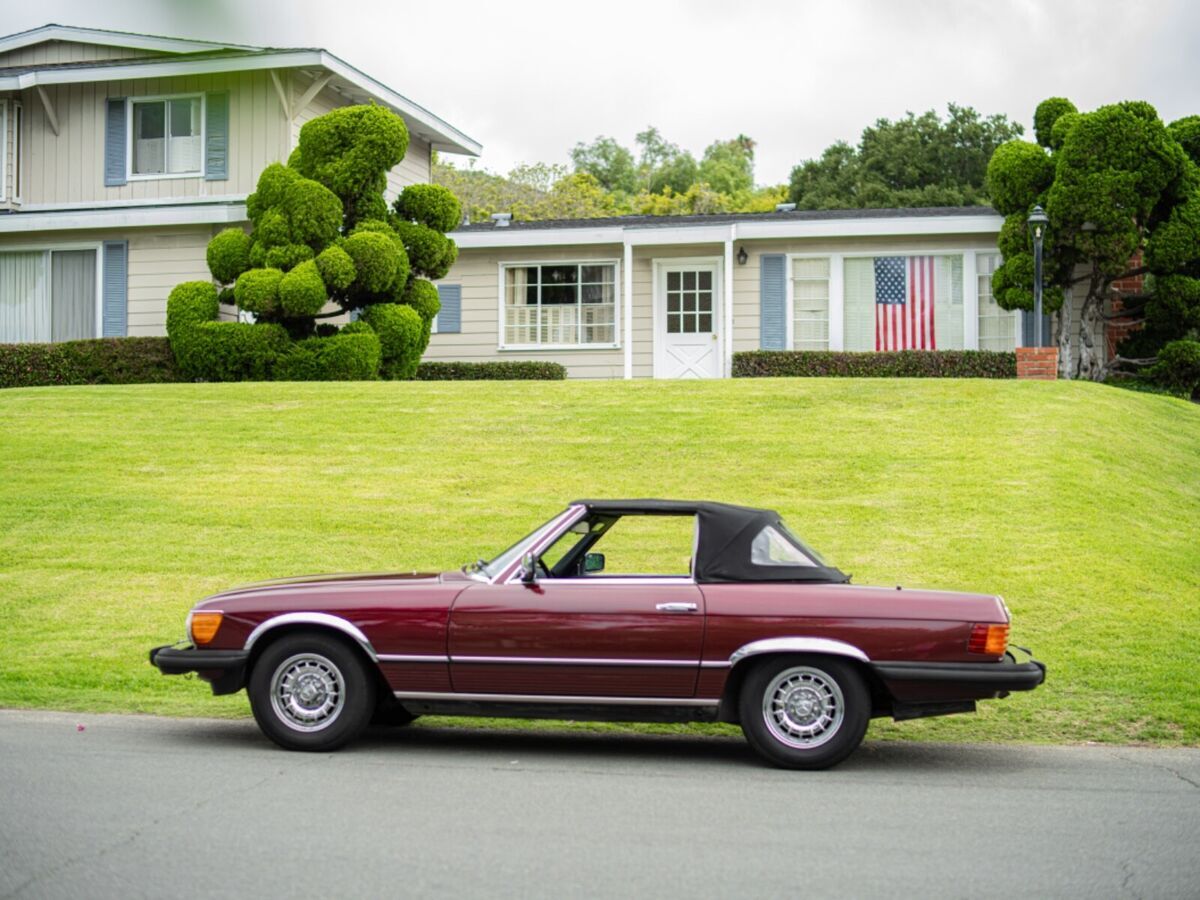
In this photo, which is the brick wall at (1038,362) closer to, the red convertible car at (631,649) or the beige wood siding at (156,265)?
the red convertible car at (631,649)

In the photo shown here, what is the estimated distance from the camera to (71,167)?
86.3ft

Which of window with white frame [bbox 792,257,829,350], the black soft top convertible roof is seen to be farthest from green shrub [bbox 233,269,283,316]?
the black soft top convertible roof

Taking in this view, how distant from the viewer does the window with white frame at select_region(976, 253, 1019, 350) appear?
1004 inches

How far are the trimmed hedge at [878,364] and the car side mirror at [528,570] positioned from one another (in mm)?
17661

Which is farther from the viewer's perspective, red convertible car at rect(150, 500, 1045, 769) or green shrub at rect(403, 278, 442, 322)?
green shrub at rect(403, 278, 442, 322)

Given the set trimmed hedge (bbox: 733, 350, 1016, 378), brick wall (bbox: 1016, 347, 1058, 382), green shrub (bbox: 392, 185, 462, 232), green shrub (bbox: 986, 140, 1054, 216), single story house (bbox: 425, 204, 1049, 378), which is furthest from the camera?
single story house (bbox: 425, 204, 1049, 378)

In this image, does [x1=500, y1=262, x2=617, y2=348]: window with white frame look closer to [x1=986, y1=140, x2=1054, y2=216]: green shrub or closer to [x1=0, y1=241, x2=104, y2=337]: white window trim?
[x1=986, y1=140, x2=1054, y2=216]: green shrub

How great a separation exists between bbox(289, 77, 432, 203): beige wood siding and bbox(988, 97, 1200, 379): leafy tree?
11.5 meters

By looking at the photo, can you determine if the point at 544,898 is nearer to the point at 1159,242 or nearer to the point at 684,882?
the point at 684,882

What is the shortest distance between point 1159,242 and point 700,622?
62.3ft

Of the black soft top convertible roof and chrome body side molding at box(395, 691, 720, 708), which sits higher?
the black soft top convertible roof

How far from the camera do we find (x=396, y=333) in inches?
895

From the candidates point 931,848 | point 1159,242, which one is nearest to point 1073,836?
point 931,848

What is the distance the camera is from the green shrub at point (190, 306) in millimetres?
22500
